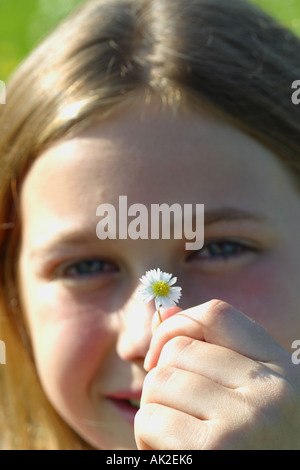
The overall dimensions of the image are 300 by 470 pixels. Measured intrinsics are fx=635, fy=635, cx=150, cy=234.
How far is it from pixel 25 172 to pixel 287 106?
2.17 ft

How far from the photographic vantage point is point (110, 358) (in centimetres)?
140

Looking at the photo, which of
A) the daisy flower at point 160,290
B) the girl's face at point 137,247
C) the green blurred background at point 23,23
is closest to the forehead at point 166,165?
the girl's face at point 137,247

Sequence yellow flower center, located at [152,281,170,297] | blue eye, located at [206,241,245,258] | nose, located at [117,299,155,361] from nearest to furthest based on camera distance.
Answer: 1. yellow flower center, located at [152,281,170,297]
2. nose, located at [117,299,155,361]
3. blue eye, located at [206,241,245,258]

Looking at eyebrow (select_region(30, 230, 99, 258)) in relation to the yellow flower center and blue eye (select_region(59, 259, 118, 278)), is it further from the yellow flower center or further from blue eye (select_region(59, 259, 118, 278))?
the yellow flower center

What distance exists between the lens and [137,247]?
4.37ft

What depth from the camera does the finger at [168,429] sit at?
79cm

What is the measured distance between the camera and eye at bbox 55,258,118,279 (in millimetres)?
1461

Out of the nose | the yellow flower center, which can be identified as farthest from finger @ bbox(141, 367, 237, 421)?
the nose

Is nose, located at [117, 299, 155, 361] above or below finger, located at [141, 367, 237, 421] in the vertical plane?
above

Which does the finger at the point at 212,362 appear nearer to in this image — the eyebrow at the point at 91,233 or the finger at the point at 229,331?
the finger at the point at 229,331

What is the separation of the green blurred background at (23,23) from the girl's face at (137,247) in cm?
202

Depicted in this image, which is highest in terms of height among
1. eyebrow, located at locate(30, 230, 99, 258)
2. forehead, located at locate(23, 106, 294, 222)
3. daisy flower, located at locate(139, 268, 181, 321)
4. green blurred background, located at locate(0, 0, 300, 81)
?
green blurred background, located at locate(0, 0, 300, 81)

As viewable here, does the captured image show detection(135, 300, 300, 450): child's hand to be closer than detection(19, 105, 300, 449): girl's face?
Yes
